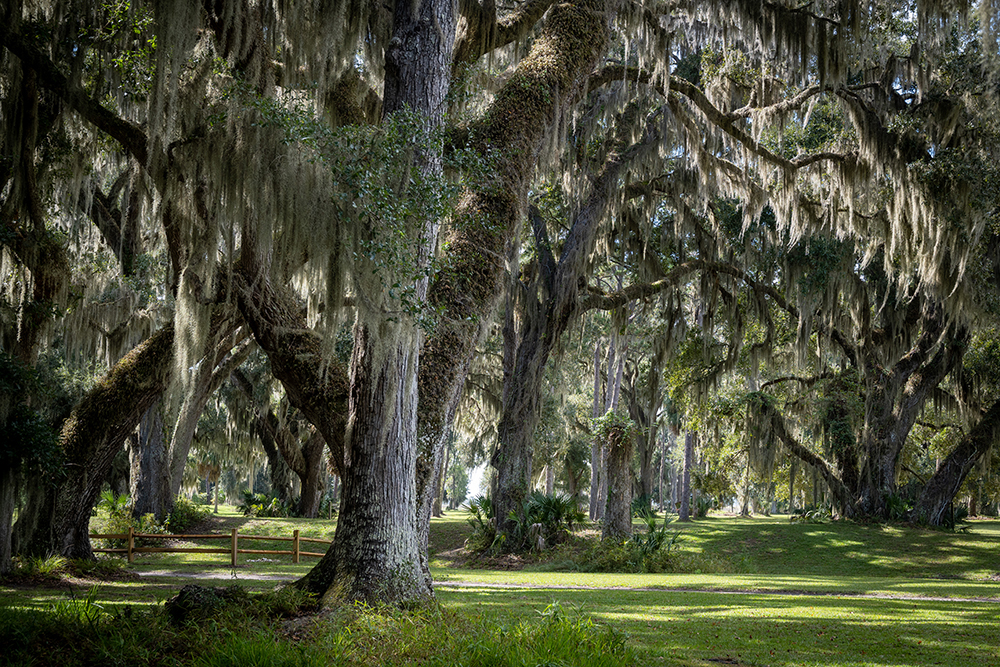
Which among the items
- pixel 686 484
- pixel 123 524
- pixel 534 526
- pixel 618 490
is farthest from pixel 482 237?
pixel 686 484

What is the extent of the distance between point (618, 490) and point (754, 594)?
261 inches

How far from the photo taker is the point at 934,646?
627cm

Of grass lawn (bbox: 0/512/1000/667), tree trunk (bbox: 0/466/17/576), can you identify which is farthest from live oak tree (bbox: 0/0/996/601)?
grass lawn (bbox: 0/512/1000/667)

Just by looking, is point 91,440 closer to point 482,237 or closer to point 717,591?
point 482,237

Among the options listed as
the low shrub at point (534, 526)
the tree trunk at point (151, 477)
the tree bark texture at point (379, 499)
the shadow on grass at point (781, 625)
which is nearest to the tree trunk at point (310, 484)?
the tree trunk at point (151, 477)

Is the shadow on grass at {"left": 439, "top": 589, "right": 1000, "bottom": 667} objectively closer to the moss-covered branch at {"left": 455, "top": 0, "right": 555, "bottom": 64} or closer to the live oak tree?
the live oak tree

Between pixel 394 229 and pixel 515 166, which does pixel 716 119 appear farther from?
pixel 394 229

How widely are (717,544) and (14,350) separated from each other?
1633cm

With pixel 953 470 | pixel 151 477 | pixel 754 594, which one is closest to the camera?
pixel 754 594

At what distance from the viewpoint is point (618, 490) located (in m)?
17.3

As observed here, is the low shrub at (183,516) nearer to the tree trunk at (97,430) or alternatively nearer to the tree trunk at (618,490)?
the tree trunk at (97,430)

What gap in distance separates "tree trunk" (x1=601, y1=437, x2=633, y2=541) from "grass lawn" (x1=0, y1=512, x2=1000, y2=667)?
5.11 feet

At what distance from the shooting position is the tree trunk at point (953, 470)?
19.9m

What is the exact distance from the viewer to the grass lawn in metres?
6.21
